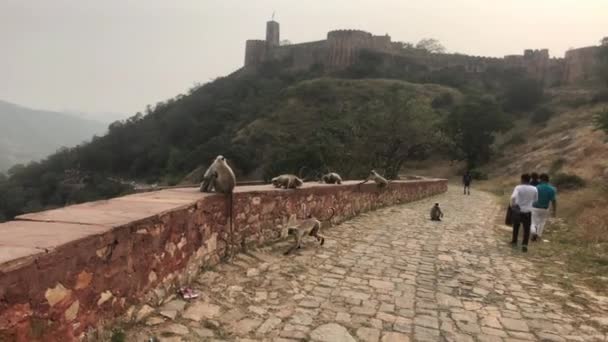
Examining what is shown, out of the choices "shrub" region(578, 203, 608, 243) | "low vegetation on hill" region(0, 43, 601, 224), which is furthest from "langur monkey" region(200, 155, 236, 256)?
"low vegetation on hill" region(0, 43, 601, 224)

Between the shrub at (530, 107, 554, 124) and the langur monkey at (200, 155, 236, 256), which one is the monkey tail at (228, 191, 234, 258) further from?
the shrub at (530, 107, 554, 124)

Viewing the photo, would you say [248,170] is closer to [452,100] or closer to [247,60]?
[452,100]

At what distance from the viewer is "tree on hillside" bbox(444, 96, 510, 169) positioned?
41.0 metres

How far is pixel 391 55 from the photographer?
77375 millimetres

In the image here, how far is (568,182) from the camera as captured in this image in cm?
2172

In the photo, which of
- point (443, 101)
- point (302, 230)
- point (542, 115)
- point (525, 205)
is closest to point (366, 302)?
point (302, 230)

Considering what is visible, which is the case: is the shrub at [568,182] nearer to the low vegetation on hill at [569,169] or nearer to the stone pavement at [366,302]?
the low vegetation on hill at [569,169]

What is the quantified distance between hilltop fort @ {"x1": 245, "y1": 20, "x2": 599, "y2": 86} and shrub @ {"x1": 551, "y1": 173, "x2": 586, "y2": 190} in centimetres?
4484

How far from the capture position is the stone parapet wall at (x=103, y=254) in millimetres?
2379

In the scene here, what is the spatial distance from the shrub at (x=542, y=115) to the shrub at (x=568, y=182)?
31.3 metres

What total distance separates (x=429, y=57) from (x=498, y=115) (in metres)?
36.5

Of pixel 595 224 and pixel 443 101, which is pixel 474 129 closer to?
pixel 443 101

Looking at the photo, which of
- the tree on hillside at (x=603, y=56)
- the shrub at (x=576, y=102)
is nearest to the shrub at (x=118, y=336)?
the shrub at (x=576, y=102)

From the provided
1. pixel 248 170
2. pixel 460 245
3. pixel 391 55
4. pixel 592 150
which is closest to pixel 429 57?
pixel 391 55
